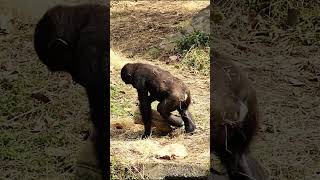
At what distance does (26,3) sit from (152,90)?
1.21 m

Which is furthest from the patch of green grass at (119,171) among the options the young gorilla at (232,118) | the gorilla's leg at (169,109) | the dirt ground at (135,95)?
the young gorilla at (232,118)

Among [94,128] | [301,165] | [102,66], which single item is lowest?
[301,165]

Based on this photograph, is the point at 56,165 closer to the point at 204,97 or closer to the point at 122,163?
the point at 122,163

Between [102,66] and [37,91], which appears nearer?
[102,66]

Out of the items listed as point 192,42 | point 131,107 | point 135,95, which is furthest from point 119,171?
point 192,42

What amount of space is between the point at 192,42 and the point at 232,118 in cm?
66

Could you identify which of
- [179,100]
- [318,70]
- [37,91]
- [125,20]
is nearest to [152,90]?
[179,100]

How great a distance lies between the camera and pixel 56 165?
5.71 metres

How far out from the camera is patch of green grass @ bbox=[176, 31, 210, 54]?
5.54 metres

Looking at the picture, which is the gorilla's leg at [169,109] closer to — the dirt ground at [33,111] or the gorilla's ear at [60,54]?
the dirt ground at [33,111]

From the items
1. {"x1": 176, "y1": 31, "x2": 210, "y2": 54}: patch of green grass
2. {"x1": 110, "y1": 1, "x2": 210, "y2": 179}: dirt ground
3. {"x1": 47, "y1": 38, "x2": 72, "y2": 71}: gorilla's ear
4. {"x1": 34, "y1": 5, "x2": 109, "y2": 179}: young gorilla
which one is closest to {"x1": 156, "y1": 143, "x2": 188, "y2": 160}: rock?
{"x1": 110, "y1": 1, "x2": 210, "y2": 179}: dirt ground

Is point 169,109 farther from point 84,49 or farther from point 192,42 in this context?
point 84,49

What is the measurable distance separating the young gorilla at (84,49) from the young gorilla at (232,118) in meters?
0.83

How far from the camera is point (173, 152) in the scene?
18.1ft
